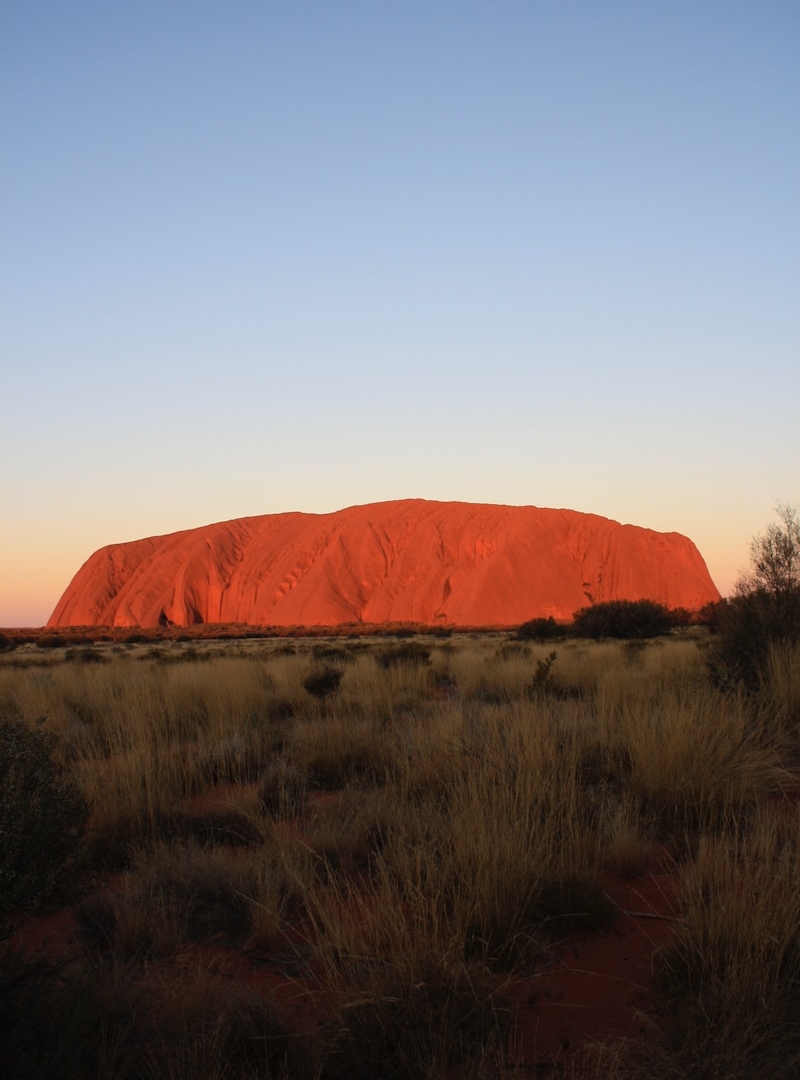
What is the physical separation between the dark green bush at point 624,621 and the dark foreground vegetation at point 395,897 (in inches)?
919

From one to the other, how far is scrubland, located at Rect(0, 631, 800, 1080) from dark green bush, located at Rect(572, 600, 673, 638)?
76.0ft

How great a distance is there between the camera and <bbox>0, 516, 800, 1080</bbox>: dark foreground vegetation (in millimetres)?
2432

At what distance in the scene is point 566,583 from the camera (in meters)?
60.8

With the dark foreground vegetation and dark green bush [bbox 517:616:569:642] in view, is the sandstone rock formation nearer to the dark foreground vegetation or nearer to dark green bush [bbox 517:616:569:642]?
dark green bush [bbox 517:616:569:642]

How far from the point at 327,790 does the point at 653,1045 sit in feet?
12.0

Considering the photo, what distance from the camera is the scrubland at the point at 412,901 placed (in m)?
2.43

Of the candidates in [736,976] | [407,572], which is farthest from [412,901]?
[407,572]

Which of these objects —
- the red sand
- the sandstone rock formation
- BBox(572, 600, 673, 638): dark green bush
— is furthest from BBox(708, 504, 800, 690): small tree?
the sandstone rock formation

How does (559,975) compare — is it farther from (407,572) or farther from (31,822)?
(407,572)

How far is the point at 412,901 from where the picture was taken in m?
3.08

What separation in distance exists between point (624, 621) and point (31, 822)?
28.6m

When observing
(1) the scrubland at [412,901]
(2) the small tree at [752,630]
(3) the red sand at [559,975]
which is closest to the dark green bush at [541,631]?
(2) the small tree at [752,630]

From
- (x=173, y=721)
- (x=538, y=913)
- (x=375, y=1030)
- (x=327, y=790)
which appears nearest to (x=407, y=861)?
(x=538, y=913)

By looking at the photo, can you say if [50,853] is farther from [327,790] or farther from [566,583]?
[566,583]
